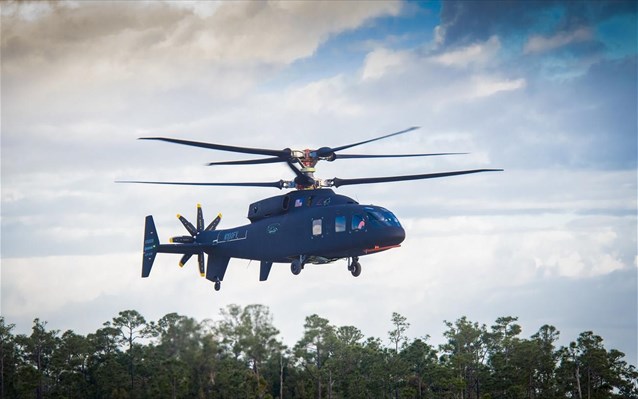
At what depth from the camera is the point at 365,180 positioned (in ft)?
190

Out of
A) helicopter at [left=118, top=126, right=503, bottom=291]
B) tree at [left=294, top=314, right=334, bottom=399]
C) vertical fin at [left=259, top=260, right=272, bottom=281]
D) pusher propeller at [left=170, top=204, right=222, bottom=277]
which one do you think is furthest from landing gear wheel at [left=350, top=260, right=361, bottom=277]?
tree at [left=294, top=314, right=334, bottom=399]

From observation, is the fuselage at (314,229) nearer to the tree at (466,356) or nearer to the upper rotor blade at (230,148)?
the upper rotor blade at (230,148)

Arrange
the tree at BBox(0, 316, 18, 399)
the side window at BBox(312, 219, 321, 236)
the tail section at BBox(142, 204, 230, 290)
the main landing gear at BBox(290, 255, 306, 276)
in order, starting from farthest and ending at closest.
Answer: the tree at BBox(0, 316, 18, 399), the tail section at BBox(142, 204, 230, 290), the main landing gear at BBox(290, 255, 306, 276), the side window at BBox(312, 219, 321, 236)

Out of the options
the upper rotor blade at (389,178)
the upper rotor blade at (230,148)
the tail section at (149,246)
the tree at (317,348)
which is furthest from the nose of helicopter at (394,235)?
the tree at (317,348)

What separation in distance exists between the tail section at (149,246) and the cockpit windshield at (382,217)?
20076 millimetres

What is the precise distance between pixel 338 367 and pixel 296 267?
47.7 metres

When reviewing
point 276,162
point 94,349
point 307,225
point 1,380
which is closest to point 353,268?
point 307,225

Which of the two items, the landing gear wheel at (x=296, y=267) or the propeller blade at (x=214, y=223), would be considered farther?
the propeller blade at (x=214, y=223)

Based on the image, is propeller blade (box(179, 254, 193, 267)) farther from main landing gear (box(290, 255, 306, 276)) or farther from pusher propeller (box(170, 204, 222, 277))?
main landing gear (box(290, 255, 306, 276))

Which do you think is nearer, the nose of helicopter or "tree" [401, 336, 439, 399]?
the nose of helicopter

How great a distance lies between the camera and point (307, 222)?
55438 mm

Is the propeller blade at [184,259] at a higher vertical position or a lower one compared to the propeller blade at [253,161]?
lower

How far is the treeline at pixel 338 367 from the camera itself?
8231 cm

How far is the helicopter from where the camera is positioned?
53.1m
